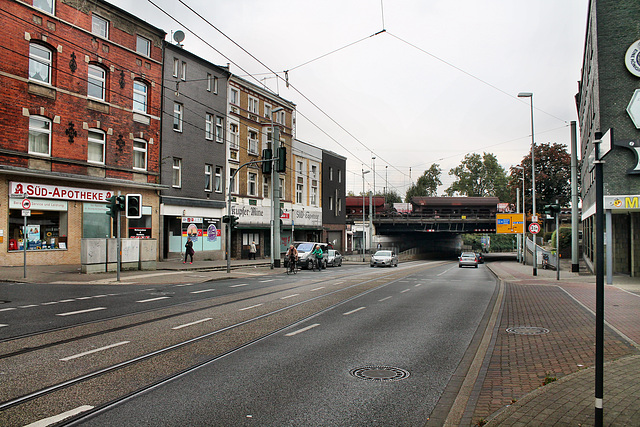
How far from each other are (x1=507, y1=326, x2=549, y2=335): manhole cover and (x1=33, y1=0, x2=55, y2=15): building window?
24488 mm

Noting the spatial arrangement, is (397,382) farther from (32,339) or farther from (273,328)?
(32,339)

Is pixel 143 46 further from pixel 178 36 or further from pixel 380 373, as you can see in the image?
pixel 380 373

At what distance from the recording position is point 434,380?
6.50 meters

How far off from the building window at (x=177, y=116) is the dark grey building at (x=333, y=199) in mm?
23990

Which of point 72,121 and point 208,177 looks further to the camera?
point 208,177

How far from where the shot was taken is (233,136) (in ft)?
129

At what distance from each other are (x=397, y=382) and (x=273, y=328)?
4021 millimetres

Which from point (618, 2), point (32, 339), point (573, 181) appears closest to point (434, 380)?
point (32, 339)

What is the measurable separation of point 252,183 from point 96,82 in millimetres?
Result: 17317

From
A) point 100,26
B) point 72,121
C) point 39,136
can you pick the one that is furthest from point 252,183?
point 39,136

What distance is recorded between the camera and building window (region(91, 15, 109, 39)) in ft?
86.1

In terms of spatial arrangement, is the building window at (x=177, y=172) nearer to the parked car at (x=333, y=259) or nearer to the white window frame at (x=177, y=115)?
the white window frame at (x=177, y=115)

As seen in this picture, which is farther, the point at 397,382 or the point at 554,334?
the point at 554,334

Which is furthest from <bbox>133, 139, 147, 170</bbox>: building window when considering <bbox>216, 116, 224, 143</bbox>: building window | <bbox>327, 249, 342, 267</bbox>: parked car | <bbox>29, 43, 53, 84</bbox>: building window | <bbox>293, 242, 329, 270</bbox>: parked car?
<bbox>327, 249, 342, 267</bbox>: parked car
